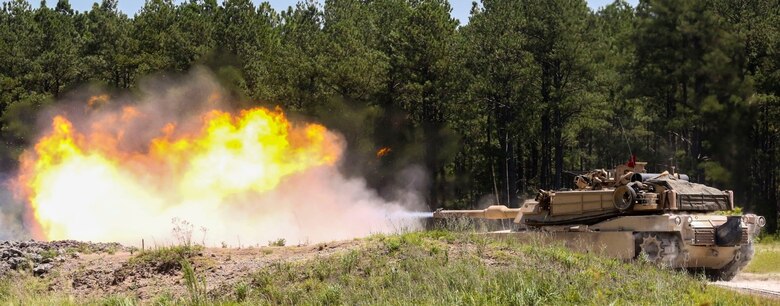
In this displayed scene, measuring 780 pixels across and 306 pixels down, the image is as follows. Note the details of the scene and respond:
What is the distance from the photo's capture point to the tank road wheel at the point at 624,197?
2378cm

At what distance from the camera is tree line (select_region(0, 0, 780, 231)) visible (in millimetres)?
48656

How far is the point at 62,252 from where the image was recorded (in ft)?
84.1

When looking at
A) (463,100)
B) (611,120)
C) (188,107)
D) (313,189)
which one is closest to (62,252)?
(313,189)

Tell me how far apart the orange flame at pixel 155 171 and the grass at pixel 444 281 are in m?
13.8

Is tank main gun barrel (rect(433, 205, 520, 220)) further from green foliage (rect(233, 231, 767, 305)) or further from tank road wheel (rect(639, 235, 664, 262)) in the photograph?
green foliage (rect(233, 231, 767, 305))

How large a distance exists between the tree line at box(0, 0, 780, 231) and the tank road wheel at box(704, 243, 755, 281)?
2128cm

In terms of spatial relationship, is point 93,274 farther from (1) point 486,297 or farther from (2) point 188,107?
(2) point 188,107

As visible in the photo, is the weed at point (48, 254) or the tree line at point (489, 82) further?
the tree line at point (489, 82)

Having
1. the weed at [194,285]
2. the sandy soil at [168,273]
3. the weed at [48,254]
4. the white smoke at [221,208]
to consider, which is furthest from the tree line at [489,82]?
the weed at [194,285]

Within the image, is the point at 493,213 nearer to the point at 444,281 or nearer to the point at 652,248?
the point at 652,248

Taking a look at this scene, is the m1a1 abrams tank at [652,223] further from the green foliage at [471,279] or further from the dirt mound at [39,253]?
the dirt mound at [39,253]

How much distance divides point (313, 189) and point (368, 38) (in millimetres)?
28847

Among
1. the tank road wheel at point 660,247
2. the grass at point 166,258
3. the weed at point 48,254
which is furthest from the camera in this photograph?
the weed at point 48,254

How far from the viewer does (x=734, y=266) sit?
24.7 m
